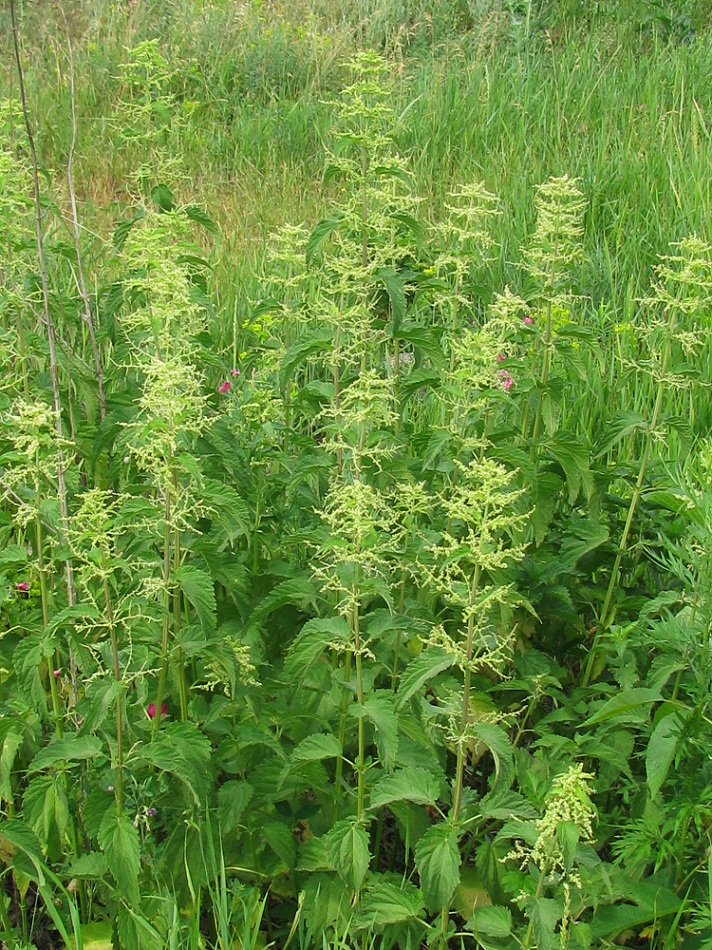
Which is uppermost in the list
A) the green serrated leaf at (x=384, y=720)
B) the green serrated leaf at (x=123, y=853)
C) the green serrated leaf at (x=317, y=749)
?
the green serrated leaf at (x=384, y=720)

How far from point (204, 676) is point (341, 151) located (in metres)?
1.20

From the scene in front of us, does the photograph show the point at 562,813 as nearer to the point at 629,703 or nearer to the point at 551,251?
the point at 629,703

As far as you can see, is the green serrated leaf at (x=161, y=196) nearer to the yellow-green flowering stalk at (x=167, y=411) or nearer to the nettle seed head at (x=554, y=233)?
the yellow-green flowering stalk at (x=167, y=411)

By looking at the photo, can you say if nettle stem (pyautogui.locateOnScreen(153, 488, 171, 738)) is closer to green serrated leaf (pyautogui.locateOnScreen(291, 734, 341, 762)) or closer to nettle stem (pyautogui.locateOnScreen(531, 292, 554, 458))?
green serrated leaf (pyautogui.locateOnScreen(291, 734, 341, 762))

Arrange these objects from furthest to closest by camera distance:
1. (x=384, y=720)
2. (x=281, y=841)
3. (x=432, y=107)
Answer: (x=432, y=107), (x=281, y=841), (x=384, y=720)

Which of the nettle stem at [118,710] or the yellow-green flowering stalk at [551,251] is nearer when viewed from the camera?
the nettle stem at [118,710]

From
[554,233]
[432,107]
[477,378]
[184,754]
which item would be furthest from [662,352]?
[432,107]

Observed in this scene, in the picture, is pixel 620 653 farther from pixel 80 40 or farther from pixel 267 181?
pixel 80 40

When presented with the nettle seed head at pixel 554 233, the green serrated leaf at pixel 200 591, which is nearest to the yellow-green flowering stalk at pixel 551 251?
the nettle seed head at pixel 554 233

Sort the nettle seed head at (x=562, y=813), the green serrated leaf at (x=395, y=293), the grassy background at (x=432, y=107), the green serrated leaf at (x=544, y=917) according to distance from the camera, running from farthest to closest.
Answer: the grassy background at (x=432, y=107) < the green serrated leaf at (x=395, y=293) < the green serrated leaf at (x=544, y=917) < the nettle seed head at (x=562, y=813)

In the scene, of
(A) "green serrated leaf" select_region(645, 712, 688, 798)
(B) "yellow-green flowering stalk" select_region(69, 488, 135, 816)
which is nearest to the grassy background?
(A) "green serrated leaf" select_region(645, 712, 688, 798)

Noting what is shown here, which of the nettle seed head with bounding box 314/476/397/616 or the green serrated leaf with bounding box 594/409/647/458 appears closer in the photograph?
the nettle seed head with bounding box 314/476/397/616

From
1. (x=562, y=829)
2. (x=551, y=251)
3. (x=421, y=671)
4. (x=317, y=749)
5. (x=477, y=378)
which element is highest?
(x=551, y=251)

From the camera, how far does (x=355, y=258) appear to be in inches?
104
